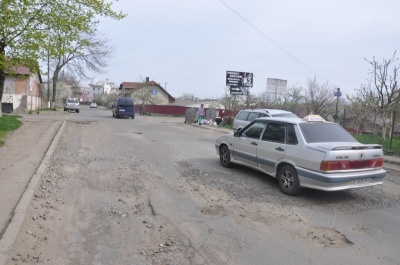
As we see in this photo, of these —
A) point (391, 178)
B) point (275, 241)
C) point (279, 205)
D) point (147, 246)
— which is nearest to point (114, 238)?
point (147, 246)

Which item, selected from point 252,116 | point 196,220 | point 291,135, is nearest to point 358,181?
point 291,135

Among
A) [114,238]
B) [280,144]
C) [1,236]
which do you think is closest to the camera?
[1,236]

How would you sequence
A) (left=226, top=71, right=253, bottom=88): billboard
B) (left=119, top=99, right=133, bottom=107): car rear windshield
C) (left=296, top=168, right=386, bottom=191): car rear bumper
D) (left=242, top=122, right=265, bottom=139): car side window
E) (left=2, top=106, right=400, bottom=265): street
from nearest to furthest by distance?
(left=2, top=106, right=400, bottom=265): street, (left=296, top=168, right=386, bottom=191): car rear bumper, (left=242, top=122, right=265, bottom=139): car side window, (left=226, top=71, right=253, bottom=88): billboard, (left=119, top=99, right=133, bottom=107): car rear windshield

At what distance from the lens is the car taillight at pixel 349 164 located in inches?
247

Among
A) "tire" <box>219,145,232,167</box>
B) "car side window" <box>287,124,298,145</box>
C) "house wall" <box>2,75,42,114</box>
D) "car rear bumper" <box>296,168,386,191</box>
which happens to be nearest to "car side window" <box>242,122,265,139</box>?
"tire" <box>219,145,232,167</box>

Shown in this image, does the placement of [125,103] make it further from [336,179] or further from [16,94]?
[336,179]

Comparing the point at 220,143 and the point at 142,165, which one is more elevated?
the point at 220,143

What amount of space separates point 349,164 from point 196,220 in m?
2.98

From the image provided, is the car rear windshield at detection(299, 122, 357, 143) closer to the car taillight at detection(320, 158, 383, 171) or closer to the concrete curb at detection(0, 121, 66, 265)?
the car taillight at detection(320, 158, 383, 171)

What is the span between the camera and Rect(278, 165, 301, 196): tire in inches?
266

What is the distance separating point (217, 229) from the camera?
16.6 feet

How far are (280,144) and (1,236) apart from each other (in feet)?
16.7

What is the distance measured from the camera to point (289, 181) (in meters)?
6.94

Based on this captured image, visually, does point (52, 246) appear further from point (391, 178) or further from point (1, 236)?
point (391, 178)
